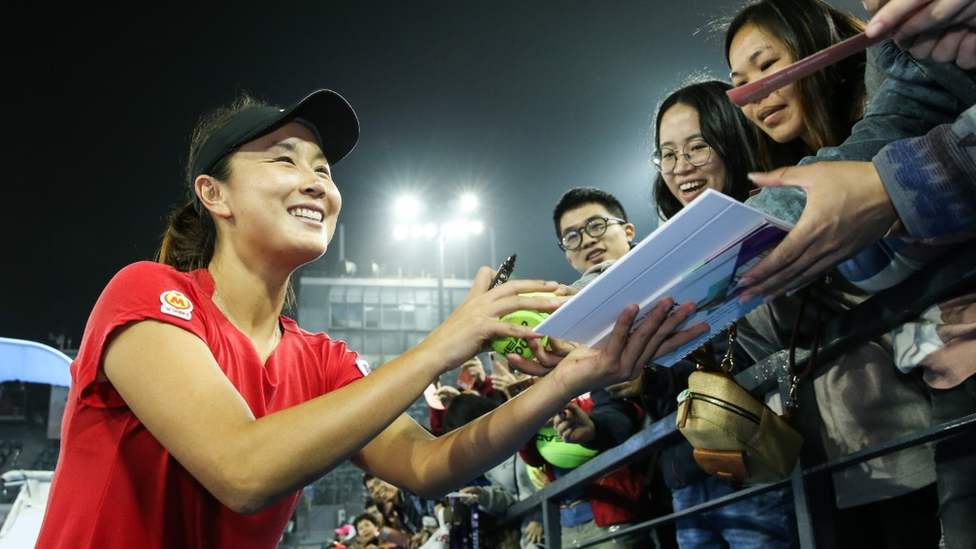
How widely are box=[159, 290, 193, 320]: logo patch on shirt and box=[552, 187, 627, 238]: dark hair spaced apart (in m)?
2.72

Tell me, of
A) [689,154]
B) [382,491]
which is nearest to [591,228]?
[689,154]

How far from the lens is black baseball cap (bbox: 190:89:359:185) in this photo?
222cm

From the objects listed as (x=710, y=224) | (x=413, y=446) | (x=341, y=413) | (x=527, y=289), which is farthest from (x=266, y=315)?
(x=710, y=224)

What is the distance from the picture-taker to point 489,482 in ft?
17.4

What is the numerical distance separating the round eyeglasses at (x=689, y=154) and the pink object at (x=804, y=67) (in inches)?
61.7

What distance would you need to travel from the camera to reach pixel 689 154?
2867 mm

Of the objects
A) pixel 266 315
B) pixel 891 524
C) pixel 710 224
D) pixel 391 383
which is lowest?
pixel 891 524

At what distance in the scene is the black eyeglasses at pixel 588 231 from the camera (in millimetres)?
3982

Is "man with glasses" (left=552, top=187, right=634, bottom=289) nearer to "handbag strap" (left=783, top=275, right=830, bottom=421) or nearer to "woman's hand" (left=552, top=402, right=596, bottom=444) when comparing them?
"woman's hand" (left=552, top=402, right=596, bottom=444)

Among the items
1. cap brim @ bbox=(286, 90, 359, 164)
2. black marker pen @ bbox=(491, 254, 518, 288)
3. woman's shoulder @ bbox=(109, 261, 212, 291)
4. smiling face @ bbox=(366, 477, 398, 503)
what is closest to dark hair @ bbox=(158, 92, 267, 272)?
cap brim @ bbox=(286, 90, 359, 164)

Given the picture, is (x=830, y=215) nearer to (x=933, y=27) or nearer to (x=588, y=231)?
(x=933, y=27)

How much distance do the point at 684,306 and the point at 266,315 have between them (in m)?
1.33

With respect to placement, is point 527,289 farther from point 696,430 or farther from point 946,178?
point 946,178

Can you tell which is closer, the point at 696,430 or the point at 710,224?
the point at 710,224
